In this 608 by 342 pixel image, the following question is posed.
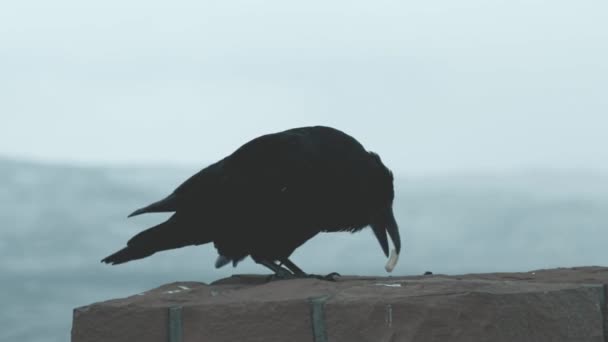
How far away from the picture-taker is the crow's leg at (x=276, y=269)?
4160 millimetres

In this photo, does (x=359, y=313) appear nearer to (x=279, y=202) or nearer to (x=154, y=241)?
(x=279, y=202)

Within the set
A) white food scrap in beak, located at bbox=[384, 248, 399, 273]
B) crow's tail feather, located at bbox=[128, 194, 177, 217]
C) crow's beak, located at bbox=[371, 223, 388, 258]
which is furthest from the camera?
crow's tail feather, located at bbox=[128, 194, 177, 217]

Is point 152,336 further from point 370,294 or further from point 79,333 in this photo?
point 370,294

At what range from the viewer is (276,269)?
4234 mm

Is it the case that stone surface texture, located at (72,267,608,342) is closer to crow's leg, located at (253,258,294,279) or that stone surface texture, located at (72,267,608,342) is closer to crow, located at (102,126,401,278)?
crow's leg, located at (253,258,294,279)

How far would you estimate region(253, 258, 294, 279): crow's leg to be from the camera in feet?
13.6

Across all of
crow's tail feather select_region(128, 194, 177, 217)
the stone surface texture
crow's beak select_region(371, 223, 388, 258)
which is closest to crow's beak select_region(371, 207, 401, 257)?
crow's beak select_region(371, 223, 388, 258)

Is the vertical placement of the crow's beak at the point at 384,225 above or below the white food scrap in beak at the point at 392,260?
above

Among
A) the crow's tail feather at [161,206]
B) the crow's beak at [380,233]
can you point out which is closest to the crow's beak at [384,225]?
the crow's beak at [380,233]

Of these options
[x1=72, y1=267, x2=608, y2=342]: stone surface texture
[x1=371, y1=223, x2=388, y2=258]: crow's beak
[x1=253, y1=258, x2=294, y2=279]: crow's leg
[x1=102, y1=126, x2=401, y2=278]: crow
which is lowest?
[x1=72, y1=267, x2=608, y2=342]: stone surface texture

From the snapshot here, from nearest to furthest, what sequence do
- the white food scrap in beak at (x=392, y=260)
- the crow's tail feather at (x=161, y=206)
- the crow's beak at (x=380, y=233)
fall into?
the white food scrap in beak at (x=392, y=260) → the crow's beak at (x=380, y=233) → the crow's tail feather at (x=161, y=206)

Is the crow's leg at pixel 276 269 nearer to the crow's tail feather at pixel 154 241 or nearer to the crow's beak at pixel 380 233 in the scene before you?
the crow's tail feather at pixel 154 241

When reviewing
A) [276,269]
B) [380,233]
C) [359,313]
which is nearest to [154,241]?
[276,269]

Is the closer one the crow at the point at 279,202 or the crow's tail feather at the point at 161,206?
the crow at the point at 279,202
